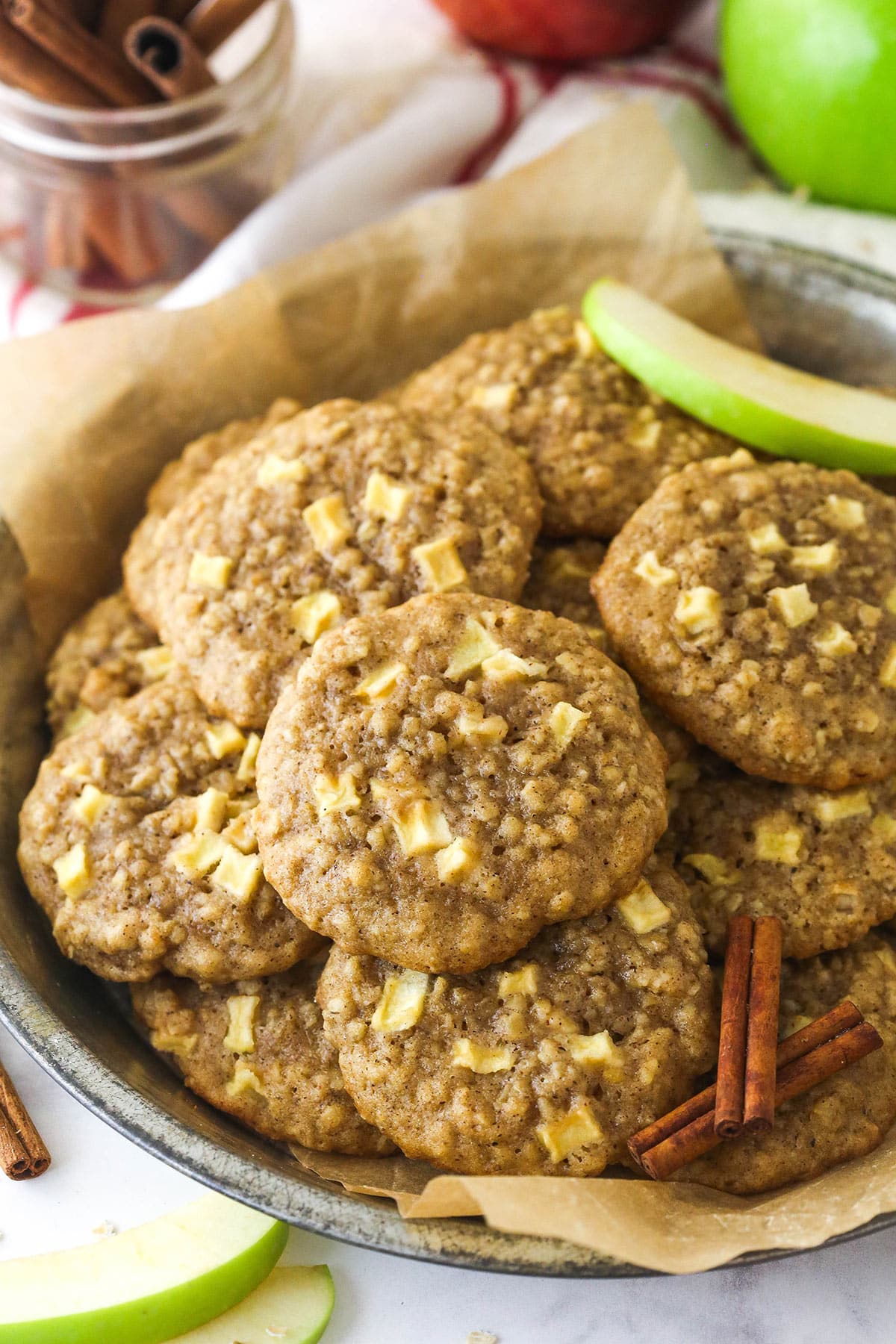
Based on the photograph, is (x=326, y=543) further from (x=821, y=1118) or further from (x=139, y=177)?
(x=139, y=177)

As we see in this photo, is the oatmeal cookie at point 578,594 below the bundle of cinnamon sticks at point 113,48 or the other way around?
below

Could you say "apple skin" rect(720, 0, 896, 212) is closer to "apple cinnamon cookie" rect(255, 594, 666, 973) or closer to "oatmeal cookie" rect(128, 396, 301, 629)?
"oatmeal cookie" rect(128, 396, 301, 629)

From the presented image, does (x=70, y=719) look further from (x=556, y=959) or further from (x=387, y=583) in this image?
(x=556, y=959)

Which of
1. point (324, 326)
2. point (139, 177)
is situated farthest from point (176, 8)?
point (324, 326)

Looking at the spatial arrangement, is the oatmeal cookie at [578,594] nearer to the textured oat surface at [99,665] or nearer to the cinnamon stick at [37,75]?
the textured oat surface at [99,665]

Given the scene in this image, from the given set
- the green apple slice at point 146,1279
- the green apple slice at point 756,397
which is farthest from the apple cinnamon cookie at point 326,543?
the green apple slice at point 146,1279

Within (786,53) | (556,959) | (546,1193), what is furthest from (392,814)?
(786,53)
